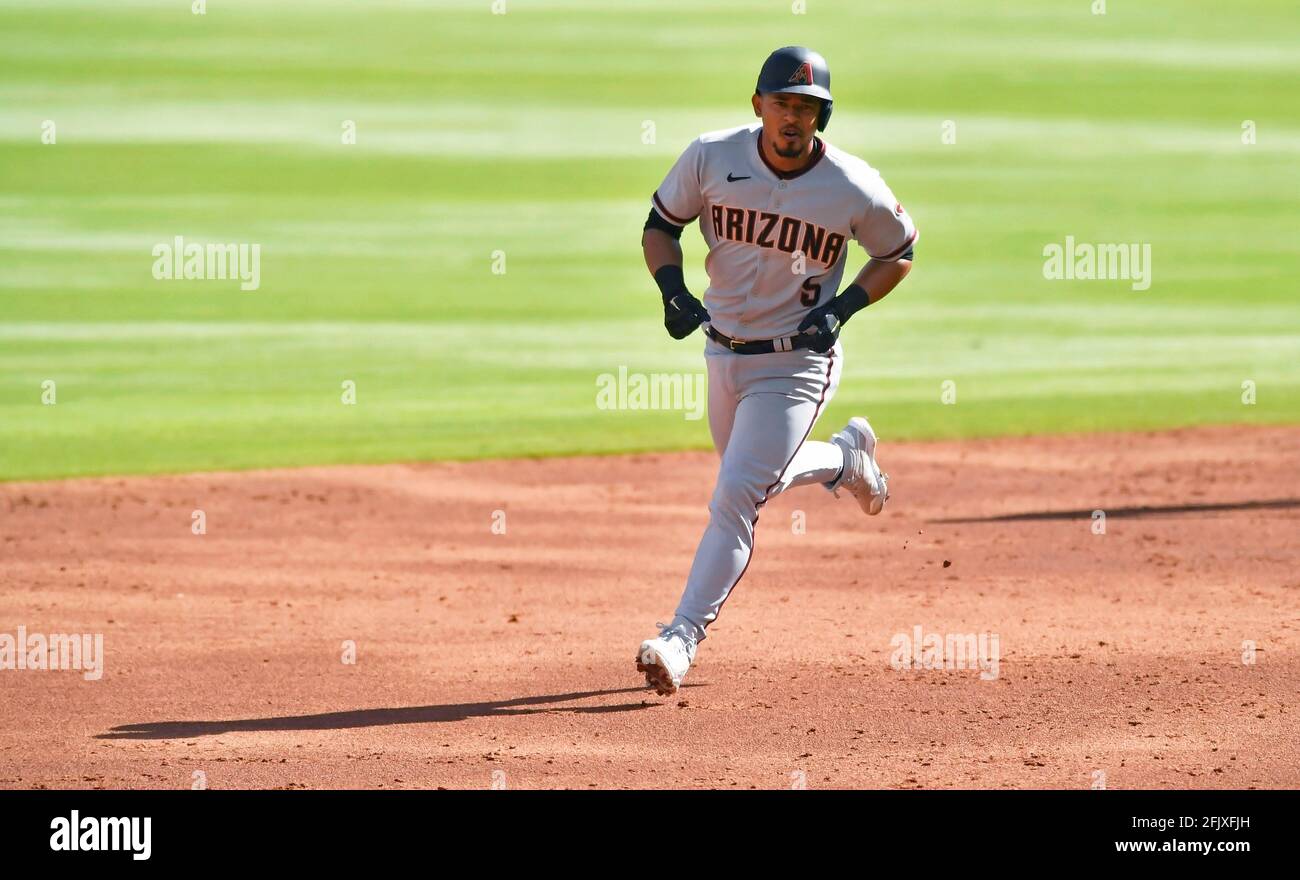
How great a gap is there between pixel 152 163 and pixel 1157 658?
16.8 meters

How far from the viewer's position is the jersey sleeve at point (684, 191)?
613cm

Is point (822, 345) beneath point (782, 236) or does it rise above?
beneath

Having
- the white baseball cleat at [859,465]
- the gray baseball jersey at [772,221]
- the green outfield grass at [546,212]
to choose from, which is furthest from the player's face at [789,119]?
the green outfield grass at [546,212]

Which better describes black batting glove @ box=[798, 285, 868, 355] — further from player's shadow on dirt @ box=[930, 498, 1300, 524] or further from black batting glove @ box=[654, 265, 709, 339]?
player's shadow on dirt @ box=[930, 498, 1300, 524]

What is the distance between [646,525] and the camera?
10000 millimetres

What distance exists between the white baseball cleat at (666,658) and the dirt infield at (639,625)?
0.12 m

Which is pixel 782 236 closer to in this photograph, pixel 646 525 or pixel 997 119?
pixel 646 525

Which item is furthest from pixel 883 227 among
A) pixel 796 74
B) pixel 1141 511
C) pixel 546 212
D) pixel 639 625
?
pixel 546 212

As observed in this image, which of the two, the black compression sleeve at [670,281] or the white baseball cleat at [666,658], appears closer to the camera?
the white baseball cleat at [666,658]

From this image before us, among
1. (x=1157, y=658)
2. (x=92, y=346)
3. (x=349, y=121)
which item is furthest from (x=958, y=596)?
(x=349, y=121)

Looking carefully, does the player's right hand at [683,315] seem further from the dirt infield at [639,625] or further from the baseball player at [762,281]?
the dirt infield at [639,625]

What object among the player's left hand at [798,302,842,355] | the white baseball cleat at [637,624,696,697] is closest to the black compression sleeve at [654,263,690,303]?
the player's left hand at [798,302,842,355]

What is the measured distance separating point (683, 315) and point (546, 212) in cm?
1464

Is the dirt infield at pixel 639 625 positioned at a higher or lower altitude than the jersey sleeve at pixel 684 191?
lower
